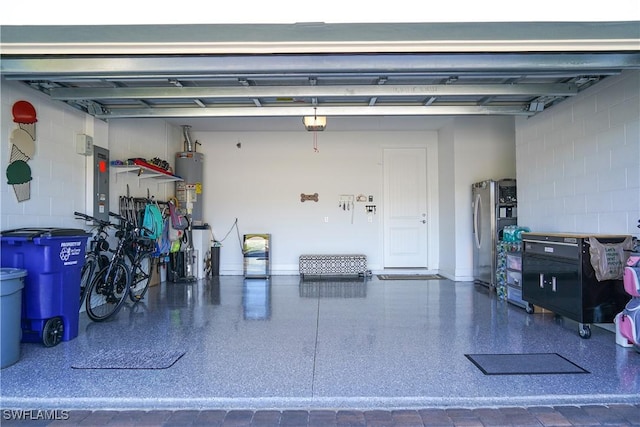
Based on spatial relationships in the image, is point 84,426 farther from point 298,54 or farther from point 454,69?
point 454,69

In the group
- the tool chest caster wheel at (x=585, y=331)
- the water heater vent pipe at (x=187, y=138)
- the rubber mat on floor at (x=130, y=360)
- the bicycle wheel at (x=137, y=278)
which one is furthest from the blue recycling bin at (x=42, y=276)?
the tool chest caster wheel at (x=585, y=331)

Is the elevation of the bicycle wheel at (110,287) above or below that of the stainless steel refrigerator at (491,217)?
below

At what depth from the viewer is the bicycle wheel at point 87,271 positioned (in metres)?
4.41

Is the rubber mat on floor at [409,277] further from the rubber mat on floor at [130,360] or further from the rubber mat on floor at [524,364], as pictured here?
the rubber mat on floor at [130,360]

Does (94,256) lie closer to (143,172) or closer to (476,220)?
(143,172)

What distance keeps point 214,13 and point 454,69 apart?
189 centimetres

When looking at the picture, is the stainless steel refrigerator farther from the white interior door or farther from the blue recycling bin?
the blue recycling bin

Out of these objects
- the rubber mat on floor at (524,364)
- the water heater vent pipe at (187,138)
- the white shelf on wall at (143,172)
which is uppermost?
the water heater vent pipe at (187,138)

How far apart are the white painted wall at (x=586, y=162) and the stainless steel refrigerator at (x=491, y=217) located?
51cm

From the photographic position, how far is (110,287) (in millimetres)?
4680

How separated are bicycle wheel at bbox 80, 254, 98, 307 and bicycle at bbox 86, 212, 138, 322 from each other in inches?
1.9

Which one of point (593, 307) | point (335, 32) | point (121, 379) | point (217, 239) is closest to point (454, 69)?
point (335, 32)

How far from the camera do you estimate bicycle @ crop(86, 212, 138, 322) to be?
14.9ft

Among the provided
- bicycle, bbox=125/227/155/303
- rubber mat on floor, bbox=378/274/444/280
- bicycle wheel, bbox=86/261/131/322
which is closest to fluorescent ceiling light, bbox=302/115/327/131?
bicycle, bbox=125/227/155/303
